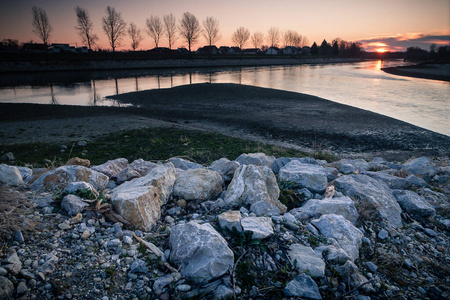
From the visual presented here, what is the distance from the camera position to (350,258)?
2.68 meters

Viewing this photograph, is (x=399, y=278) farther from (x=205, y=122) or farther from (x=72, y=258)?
(x=205, y=122)

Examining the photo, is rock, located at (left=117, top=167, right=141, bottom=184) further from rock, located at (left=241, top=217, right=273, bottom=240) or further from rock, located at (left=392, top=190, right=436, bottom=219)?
rock, located at (left=392, top=190, right=436, bottom=219)

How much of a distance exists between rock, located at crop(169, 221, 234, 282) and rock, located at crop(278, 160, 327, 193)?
2181 mm

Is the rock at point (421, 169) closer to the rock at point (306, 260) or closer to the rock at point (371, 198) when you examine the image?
the rock at point (371, 198)

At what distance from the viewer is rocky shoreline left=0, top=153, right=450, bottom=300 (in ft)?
7.38

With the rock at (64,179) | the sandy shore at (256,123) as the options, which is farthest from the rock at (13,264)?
the sandy shore at (256,123)

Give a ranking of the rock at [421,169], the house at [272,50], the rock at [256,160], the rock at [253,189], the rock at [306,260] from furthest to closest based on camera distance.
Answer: the house at [272,50] → the rock at [256,160] → the rock at [421,169] → the rock at [253,189] → the rock at [306,260]

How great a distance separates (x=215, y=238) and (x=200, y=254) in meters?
0.21

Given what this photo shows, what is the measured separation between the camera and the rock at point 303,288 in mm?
2250

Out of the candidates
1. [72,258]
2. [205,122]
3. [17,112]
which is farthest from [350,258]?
[17,112]

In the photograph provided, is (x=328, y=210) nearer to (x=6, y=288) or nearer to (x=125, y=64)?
(x=6, y=288)

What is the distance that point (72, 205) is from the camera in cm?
294

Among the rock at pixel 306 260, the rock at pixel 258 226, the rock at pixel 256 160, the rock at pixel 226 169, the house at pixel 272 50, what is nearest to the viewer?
the rock at pixel 306 260

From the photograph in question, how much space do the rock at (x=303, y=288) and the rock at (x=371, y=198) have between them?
1.76 m
